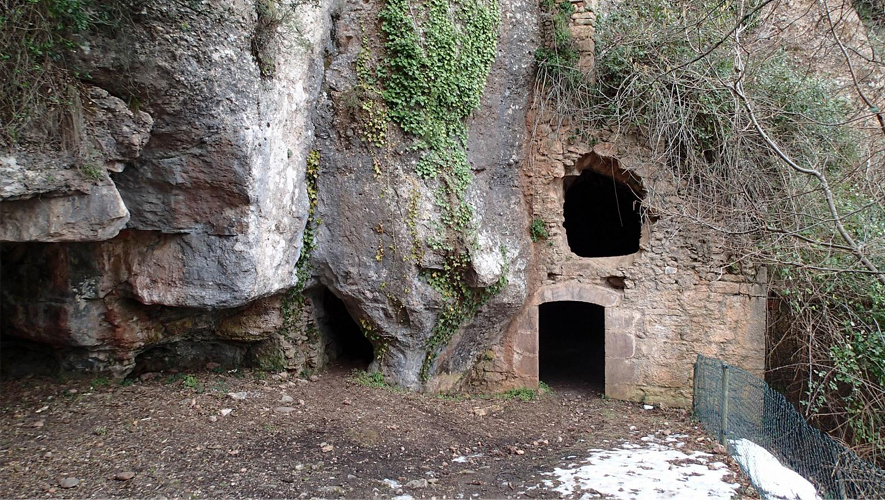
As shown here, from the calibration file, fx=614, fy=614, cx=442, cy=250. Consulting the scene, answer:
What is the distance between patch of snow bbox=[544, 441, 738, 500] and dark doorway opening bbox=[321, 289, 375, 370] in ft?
11.1

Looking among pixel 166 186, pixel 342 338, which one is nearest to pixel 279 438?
pixel 166 186

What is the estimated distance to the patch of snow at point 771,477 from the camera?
5094 mm

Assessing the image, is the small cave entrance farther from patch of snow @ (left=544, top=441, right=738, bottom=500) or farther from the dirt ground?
patch of snow @ (left=544, top=441, right=738, bottom=500)

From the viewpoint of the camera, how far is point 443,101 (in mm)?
7434

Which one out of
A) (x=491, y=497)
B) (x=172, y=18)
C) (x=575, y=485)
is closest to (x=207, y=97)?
(x=172, y=18)

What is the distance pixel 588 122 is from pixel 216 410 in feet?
20.0

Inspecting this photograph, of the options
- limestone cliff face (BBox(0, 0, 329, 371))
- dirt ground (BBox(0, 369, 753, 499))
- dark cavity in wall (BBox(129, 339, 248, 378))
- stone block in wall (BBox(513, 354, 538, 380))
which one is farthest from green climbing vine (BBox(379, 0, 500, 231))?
dark cavity in wall (BBox(129, 339, 248, 378))

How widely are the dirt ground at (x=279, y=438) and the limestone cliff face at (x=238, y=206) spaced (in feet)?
2.04

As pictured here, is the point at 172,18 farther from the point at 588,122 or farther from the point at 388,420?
the point at 588,122

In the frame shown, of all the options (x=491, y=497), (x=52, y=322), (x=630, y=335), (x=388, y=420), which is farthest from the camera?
(x=630, y=335)

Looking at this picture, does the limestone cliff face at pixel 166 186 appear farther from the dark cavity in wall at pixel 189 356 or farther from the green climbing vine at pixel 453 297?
the green climbing vine at pixel 453 297

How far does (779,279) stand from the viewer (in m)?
8.18

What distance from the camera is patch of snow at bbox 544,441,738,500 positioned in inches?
200

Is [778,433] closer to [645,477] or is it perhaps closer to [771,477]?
[771,477]
